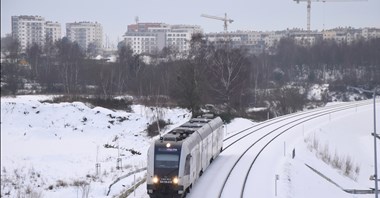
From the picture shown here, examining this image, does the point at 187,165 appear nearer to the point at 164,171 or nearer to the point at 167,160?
the point at 167,160

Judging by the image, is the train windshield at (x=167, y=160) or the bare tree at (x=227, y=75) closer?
the train windshield at (x=167, y=160)

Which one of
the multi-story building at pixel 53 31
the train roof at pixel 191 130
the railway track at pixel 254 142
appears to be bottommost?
the railway track at pixel 254 142

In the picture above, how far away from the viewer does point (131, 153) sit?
3184 centimetres

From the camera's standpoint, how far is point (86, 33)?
138375mm

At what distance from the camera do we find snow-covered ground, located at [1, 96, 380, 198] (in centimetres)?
1897

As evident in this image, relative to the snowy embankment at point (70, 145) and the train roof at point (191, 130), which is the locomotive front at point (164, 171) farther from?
the snowy embankment at point (70, 145)

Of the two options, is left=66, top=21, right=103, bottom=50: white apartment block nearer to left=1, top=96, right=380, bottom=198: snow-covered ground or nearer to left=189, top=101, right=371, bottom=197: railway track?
left=1, top=96, right=380, bottom=198: snow-covered ground

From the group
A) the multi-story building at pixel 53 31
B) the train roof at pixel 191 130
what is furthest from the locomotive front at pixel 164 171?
the multi-story building at pixel 53 31

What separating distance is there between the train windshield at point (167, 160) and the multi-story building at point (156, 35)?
124 meters

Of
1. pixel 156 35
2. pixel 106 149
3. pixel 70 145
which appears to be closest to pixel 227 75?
pixel 106 149

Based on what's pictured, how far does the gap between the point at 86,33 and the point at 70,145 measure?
111m

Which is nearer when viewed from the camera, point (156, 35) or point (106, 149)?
point (106, 149)

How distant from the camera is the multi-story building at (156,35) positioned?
5645 inches

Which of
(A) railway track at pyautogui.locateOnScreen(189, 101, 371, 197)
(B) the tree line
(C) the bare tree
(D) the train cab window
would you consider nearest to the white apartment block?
(B) the tree line
